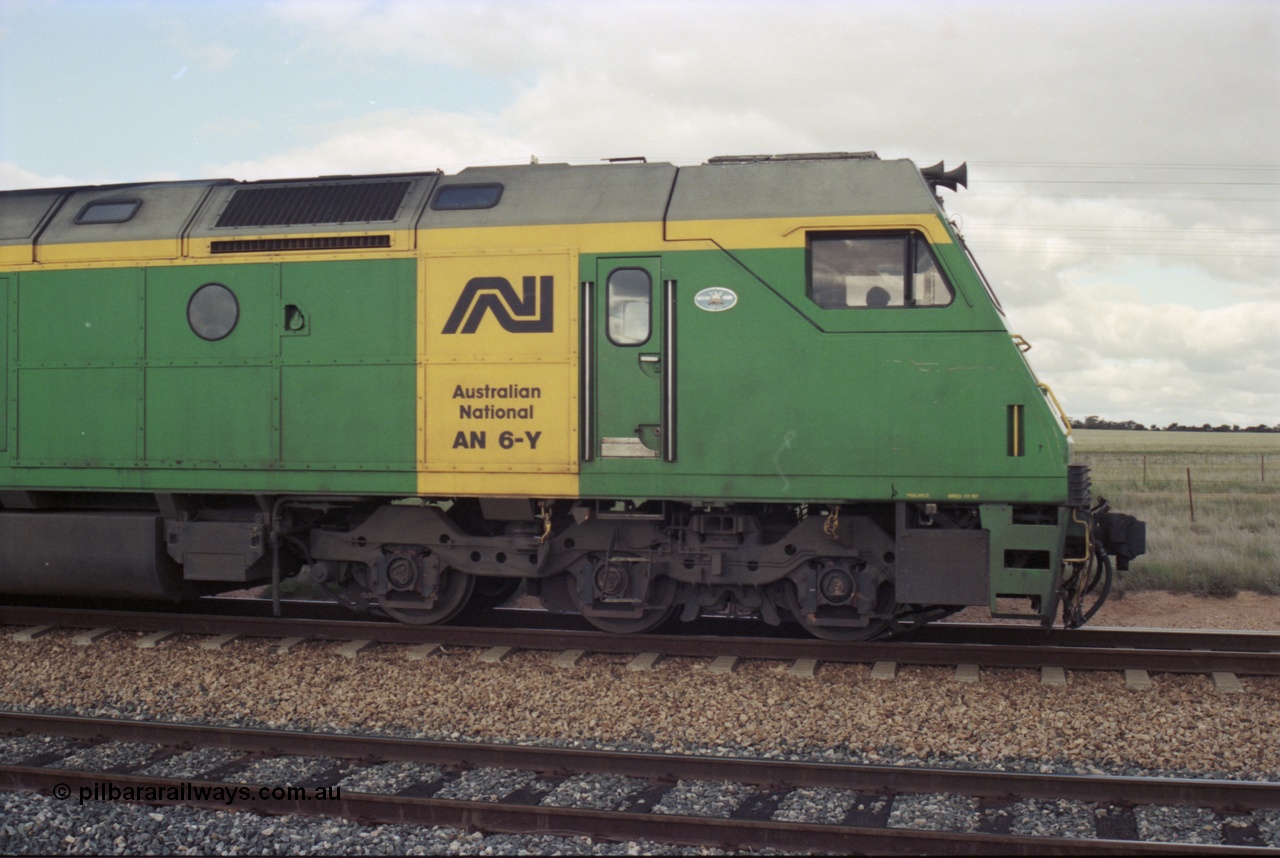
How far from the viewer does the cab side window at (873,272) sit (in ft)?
24.4

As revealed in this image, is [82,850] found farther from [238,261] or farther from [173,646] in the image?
[238,261]

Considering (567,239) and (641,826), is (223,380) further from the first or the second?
(641,826)

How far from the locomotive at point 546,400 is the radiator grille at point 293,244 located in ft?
0.08

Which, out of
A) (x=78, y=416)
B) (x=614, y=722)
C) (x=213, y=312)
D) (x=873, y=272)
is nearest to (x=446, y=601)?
(x=614, y=722)

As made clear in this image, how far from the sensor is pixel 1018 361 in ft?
23.8

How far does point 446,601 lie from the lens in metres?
8.65

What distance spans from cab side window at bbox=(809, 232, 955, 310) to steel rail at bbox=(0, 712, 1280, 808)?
3436 mm

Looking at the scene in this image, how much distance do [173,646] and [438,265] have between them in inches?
160

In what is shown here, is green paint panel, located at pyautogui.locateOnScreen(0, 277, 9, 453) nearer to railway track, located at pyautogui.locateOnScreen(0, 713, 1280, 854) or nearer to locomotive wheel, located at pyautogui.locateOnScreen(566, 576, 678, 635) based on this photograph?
railway track, located at pyautogui.locateOnScreen(0, 713, 1280, 854)

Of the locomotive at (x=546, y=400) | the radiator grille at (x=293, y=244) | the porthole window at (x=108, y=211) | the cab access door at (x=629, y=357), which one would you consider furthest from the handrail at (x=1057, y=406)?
the porthole window at (x=108, y=211)

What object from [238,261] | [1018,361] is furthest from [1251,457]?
[238,261]

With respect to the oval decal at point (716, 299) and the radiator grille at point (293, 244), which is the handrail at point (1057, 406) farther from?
the radiator grille at point (293, 244)

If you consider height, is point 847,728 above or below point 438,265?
below

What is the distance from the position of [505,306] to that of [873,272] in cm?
287
